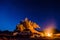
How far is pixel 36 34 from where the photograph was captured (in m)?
12.3

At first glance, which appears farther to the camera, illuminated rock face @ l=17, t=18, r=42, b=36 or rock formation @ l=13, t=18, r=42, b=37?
illuminated rock face @ l=17, t=18, r=42, b=36

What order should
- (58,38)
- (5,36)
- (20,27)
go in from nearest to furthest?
(58,38), (5,36), (20,27)

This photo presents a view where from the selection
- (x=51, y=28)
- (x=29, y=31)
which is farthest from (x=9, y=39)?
(x=51, y=28)

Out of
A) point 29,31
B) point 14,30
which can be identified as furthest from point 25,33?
point 14,30

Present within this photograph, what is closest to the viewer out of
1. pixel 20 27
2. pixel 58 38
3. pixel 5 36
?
pixel 58 38

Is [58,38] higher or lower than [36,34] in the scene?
lower

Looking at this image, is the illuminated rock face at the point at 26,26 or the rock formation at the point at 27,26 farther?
the illuminated rock face at the point at 26,26

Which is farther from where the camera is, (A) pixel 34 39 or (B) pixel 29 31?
(B) pixel 29 31

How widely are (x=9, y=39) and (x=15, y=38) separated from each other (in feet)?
1.00

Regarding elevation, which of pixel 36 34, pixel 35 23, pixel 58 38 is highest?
pixel 35 23

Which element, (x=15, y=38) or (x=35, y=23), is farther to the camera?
(x=35, y=23)

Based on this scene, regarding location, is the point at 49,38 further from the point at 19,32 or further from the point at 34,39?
the point at 19,32

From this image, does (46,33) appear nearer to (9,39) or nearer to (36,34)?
(36,34)

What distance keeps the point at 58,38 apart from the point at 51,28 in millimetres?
2462
